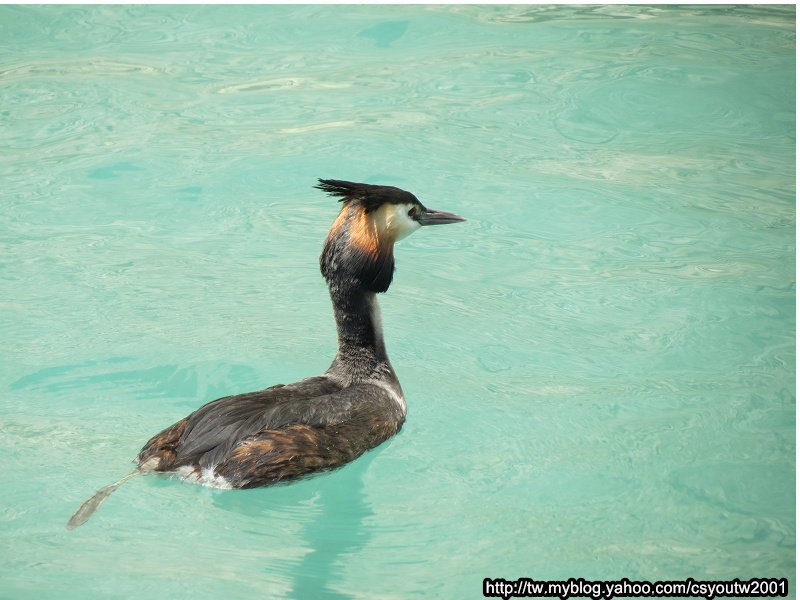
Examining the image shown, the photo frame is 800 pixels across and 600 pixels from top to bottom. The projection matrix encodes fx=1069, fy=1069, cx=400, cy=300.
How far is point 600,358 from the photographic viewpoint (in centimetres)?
616

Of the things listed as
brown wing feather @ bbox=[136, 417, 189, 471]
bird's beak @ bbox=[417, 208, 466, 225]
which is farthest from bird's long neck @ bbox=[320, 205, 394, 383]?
brown wing feather @ bbox=[136, 417, 189, 471]

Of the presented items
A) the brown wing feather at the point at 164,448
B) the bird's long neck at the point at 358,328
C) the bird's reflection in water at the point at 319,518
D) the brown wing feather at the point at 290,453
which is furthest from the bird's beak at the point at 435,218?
the brown wing feather at the point at 164,448

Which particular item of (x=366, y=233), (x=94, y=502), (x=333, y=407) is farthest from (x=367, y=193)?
(x=94, y=502)

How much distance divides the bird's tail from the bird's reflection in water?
372 mm

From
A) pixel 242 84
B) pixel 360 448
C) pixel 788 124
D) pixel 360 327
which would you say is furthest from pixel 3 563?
pixel 788 124

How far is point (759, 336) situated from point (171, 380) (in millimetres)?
3450

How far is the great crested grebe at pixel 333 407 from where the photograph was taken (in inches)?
182

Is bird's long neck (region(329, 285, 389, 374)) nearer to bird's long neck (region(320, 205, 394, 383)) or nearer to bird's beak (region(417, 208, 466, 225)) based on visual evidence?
bird's long neck (region(320, 205, 394, 383))

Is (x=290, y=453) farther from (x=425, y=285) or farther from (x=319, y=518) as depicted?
(x=425, y=285)

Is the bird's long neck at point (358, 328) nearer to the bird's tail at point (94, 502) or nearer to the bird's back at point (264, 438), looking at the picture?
the bird's back at point (264, 438)

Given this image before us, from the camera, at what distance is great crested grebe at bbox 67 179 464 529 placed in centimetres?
462

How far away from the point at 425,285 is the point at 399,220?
1579 mm

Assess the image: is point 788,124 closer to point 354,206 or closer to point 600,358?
point 600,358

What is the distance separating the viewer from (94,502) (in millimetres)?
4461
